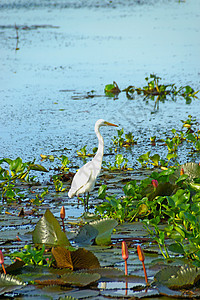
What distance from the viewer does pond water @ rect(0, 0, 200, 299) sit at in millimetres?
7355

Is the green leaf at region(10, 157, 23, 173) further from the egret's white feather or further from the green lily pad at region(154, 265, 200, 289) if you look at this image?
the green lily pad at region(154, 265, 200, 289)

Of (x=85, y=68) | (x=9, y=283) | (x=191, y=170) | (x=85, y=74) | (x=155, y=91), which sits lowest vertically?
(x=9, y=283)

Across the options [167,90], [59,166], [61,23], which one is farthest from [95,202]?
[61,23]

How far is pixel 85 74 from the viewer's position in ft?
37.9

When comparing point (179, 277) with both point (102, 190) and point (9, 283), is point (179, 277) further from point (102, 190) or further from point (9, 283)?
point (102, 190)

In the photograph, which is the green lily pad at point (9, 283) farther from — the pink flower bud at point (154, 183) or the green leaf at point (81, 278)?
the pink flower bud at point (154, 183)

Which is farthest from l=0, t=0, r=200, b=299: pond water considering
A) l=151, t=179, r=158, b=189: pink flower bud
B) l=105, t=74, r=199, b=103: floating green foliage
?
l=151, t=179, r=158, b=189: pink flower bud

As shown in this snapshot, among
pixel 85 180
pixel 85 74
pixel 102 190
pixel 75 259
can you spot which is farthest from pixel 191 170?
pixel 85 74

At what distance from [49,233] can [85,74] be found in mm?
8114

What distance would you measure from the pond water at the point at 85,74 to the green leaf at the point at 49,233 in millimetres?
267

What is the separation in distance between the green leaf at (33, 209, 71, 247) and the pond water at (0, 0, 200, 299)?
0.27 m

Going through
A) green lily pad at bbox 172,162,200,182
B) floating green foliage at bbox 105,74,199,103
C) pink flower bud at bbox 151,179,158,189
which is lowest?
pink flower bud at bbox 151,179,158,189

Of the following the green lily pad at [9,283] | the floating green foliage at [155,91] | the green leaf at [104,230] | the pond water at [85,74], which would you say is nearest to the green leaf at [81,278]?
the pond water at [85,74]

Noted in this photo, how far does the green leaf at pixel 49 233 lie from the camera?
12.0ft
